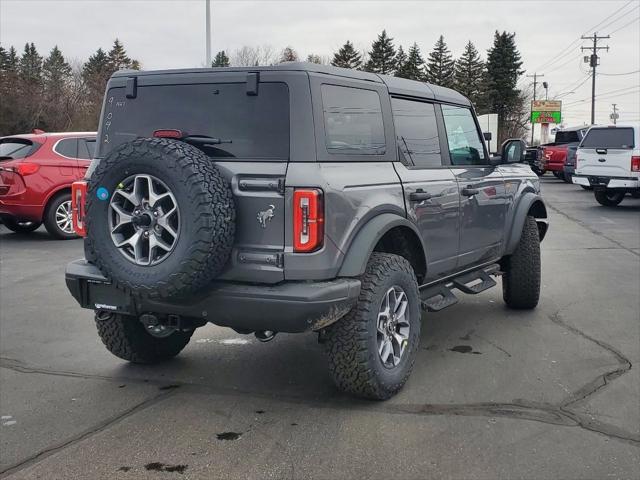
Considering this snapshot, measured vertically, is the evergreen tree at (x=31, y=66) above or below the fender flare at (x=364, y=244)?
above

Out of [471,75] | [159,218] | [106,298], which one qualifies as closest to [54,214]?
[106,298]

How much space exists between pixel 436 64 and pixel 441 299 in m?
68.1

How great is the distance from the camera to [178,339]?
16.5 ft

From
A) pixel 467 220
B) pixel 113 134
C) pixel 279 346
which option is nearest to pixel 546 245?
pixel 467 220

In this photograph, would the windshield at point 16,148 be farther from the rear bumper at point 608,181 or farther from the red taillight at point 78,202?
the rear bumper at point 608,181

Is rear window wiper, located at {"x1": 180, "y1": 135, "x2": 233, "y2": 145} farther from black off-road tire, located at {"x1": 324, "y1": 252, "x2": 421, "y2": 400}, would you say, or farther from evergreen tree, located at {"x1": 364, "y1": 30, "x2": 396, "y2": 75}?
evergreen tree, located at {"x1": 364, "y1": 30, "x2": 396, "y2": 75}

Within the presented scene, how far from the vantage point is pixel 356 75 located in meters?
4.27

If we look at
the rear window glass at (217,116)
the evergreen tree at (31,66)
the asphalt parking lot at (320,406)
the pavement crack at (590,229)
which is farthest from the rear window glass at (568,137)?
the evergreen tree at (31,66)

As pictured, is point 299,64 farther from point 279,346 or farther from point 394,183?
point 279,346

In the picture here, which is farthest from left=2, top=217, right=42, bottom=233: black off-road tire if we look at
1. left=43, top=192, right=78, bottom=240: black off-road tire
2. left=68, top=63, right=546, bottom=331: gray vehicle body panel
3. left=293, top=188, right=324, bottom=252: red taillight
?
left=293, top=188, right=324, bottom=252: red taillight

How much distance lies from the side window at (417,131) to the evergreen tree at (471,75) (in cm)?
6730

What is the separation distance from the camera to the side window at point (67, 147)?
35.9ft

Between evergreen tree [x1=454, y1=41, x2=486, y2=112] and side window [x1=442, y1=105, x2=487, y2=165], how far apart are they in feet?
218

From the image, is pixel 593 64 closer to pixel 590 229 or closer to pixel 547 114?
pixel 547 114
